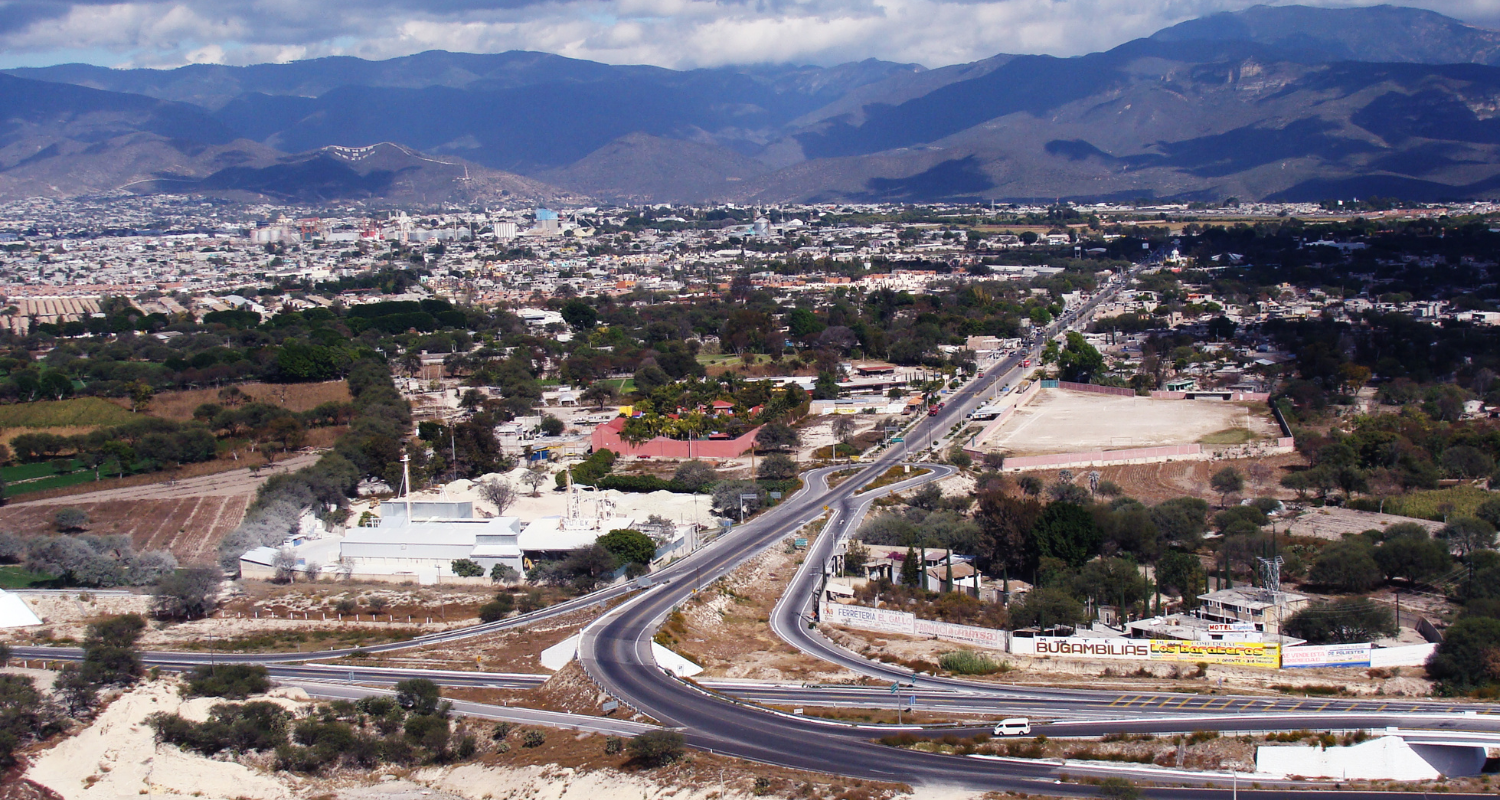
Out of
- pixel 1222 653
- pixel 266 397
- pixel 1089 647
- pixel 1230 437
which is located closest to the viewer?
pixel 1222 653

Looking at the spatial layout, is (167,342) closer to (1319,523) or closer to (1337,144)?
(1319,523)

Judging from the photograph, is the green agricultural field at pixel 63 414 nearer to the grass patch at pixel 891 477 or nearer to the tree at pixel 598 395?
the tree at pixel 598 395

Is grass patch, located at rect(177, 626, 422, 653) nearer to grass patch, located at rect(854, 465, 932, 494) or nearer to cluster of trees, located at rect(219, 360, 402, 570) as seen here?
cluster of trees, located at rect(219, 360, 402, 570)

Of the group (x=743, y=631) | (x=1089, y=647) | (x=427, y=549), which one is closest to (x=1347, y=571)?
(x=1089, y=647)

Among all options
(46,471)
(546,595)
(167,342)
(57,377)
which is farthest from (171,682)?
(167,342)

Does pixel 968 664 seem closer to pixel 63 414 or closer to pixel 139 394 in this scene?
pixel 63 414

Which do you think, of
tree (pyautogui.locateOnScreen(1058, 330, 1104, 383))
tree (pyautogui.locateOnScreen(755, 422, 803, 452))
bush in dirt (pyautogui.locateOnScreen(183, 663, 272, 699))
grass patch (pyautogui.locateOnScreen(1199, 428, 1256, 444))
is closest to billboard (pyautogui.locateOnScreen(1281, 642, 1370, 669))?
bush in dirt (pyautogui.locateOnScreen(183, 663, 272, 699))

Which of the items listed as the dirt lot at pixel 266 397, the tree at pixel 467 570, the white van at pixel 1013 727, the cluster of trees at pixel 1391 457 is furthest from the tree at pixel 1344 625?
the dirt lot at pixel 266 397

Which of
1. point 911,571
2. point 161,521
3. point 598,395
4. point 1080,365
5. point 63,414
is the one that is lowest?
point 161,521
